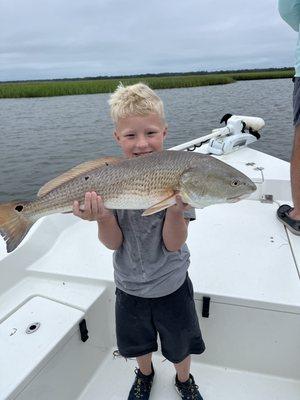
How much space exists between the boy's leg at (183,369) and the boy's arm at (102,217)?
890 millimetres

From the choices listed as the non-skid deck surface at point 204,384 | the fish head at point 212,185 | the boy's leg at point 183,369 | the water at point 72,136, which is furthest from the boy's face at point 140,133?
the water at point 72,136

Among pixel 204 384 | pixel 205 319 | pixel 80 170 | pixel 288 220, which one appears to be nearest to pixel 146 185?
pixel 80 170

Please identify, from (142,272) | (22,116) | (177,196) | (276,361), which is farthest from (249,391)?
(22,116)

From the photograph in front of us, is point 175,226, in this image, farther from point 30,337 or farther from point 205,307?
point 30,337

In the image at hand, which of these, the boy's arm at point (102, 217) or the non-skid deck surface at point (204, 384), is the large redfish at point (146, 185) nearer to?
the boy's arm at point (102, 217)

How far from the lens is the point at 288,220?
353cm

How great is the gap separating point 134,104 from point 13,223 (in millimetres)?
951

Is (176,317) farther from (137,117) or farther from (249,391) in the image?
(137,117)

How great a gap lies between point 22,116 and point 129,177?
24734mm

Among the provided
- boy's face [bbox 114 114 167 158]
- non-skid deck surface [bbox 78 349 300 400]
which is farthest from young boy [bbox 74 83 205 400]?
non-skid deck surface [bbox 78 349 300 400]

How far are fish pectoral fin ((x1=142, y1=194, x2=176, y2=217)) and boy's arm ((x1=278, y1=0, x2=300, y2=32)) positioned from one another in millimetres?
2747

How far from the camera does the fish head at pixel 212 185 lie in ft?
6.21

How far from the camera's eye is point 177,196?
191cm

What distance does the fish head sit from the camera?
1.89 meters
